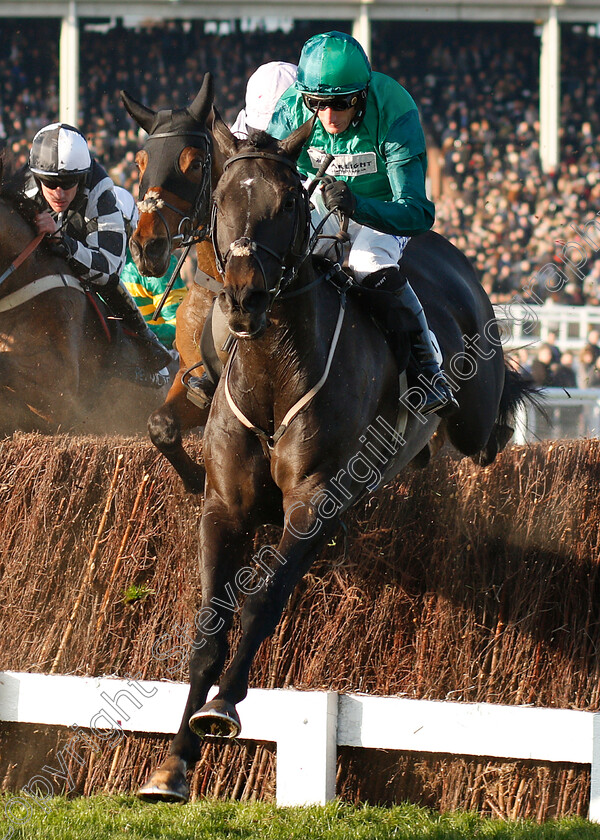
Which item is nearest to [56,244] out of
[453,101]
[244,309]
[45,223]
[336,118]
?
[45,223]

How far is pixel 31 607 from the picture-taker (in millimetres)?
4828

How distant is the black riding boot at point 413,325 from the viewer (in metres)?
4.49

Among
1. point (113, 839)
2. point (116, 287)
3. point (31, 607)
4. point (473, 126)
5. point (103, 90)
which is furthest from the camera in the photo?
point (103, 90)

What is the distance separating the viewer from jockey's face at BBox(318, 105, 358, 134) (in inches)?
170

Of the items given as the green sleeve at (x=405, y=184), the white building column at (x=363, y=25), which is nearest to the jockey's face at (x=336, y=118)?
the green sleeve at (x=405, y=184)

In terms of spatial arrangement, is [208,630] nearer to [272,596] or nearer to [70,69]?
[272,596]

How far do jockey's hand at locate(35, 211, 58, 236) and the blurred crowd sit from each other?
844 centimetres

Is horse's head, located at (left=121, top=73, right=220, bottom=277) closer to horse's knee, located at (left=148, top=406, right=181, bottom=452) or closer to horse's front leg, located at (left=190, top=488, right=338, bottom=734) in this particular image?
horse's knee, located at (left=148, top=406, right=181, bottom=452)

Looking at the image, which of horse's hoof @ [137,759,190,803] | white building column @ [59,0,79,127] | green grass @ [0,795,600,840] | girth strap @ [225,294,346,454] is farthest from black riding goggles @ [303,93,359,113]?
white building column @ [59,0,79,127]

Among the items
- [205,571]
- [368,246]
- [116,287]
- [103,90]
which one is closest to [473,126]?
[103,90]

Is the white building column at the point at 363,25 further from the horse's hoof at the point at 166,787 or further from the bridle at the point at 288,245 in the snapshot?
the horse's hoof at the point at 166,787

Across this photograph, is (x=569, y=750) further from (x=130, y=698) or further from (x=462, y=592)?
(x=130, y=698)

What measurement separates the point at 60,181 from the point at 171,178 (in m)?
2.45

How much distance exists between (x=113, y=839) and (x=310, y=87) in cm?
268
